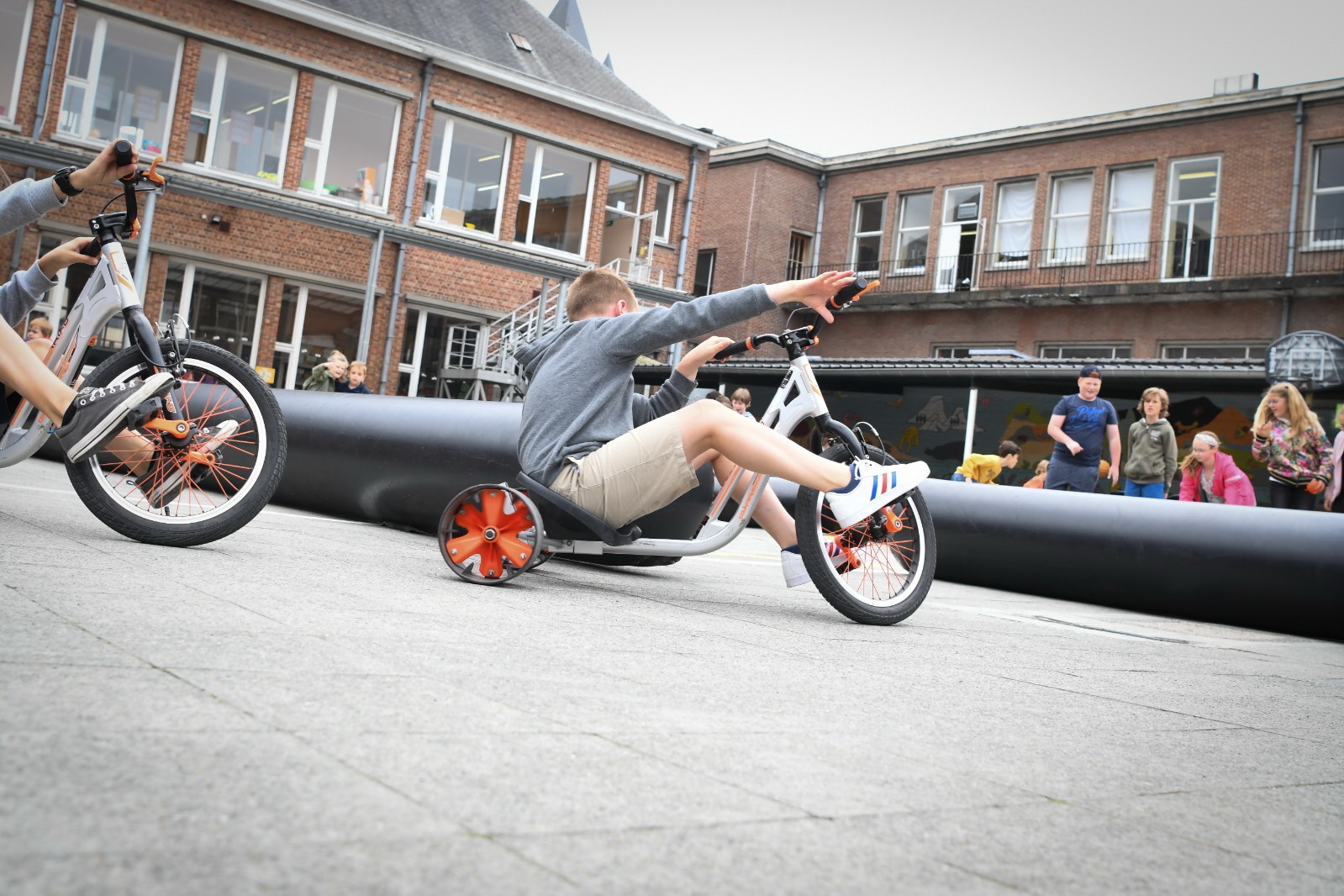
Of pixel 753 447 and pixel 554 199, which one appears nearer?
pixel 753 447

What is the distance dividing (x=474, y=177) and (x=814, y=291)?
20275 mm

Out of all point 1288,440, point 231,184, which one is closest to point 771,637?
point 1288,440

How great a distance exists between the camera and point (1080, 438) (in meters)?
9.28

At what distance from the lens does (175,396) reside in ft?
12.7

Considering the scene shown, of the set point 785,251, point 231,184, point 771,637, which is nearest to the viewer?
point 771,637

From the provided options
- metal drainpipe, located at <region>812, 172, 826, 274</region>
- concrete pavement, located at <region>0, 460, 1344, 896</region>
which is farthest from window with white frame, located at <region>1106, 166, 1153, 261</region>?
concrete pavement, located at <region>0, 460, 1344, 896</region>

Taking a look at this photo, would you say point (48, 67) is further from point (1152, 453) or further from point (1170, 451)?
point (1170, 451)

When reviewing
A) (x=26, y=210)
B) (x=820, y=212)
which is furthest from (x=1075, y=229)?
(x=26, y=210)

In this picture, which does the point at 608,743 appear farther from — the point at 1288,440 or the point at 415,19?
the point at 415,19

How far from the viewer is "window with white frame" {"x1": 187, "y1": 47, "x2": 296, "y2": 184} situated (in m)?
19.5

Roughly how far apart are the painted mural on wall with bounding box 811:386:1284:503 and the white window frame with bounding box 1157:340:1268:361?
3195 mm

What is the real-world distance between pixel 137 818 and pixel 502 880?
0.40 metres

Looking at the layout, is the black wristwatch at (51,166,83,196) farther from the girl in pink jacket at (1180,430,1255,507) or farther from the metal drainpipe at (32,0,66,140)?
the metal drainpipe at (32,0,66,140)

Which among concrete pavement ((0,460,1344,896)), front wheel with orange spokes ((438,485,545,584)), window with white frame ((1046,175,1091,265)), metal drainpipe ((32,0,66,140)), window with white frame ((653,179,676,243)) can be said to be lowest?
concrete pavement ((0,460,1344,896))
